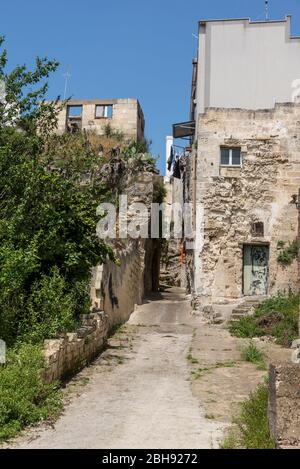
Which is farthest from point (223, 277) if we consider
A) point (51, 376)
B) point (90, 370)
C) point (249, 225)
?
point (51, 376)

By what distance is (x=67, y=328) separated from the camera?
31.5ft

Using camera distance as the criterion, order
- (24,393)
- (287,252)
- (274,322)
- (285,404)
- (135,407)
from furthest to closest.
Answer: (287,252), (274,322), (135,407), (24,393), (285,404)

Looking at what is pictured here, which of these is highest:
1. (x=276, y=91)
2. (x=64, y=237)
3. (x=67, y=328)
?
(x=276, y=91)

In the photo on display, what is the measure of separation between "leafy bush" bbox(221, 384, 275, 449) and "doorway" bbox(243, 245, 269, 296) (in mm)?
10527

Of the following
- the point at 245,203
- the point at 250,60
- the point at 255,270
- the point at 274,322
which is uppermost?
the point at 250,60

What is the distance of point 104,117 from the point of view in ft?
104

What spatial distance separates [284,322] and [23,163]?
28.0 feet

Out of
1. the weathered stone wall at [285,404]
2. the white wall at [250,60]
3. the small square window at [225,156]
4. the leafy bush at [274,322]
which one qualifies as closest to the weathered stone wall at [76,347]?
the weathered stone wall at [285,404]

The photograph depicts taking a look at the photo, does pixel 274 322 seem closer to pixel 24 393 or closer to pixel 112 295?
pixel 112 295

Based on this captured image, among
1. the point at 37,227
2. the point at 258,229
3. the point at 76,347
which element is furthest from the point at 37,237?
the point at 258,229

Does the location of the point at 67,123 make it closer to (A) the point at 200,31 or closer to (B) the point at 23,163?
(A) the point at 200,31

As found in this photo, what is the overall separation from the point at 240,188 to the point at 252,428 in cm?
1281

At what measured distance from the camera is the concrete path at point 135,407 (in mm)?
5715

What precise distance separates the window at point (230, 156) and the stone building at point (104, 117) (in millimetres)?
13700
